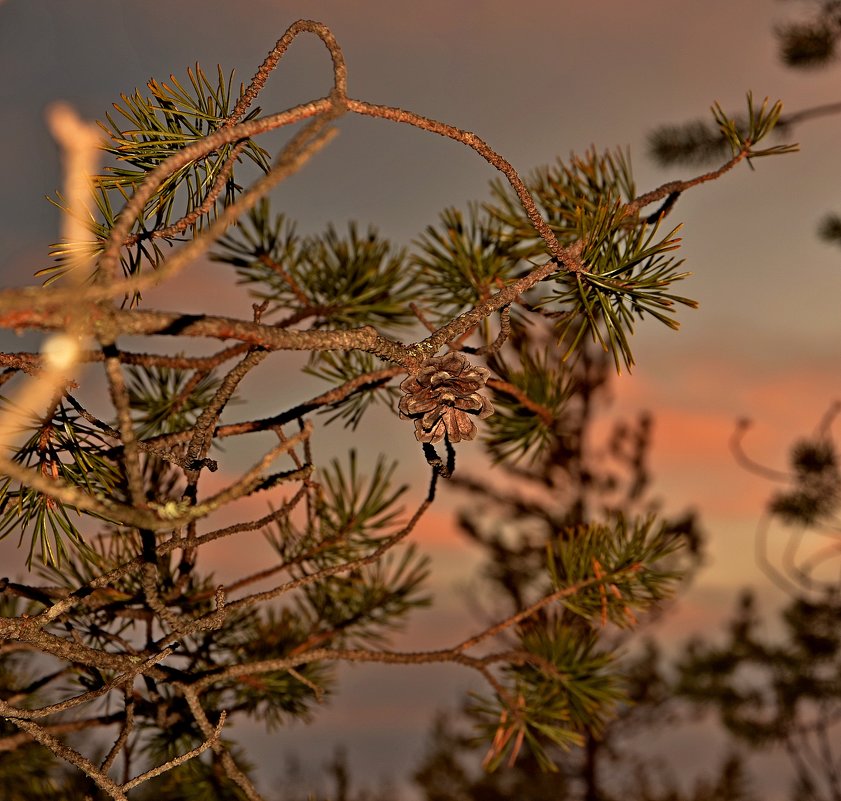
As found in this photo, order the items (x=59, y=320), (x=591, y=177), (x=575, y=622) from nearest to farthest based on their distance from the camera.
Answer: (x=59, y=320) → (x=591, y=177) → (x=575, y=622)

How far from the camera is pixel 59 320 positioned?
0.98 ft

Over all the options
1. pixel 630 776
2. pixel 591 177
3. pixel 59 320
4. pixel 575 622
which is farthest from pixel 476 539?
pixel 59 320

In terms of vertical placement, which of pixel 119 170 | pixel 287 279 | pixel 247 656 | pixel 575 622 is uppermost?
pixel 287 279

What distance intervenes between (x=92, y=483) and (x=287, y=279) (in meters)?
0.35

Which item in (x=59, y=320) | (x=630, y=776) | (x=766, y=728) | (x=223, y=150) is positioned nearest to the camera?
(x=59, y=320)

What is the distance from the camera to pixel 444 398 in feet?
1.44

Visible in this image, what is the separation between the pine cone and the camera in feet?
1.43

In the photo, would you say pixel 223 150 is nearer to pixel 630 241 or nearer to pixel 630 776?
pixel 630 241

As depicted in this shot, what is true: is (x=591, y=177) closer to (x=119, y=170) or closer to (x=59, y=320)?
(x=119, y=170)

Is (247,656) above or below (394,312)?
below

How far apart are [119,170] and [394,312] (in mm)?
332

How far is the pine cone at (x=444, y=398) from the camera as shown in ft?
1.43

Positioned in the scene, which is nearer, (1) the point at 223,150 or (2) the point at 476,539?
(1) the point at 223,150

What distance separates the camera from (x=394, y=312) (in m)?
0.83
